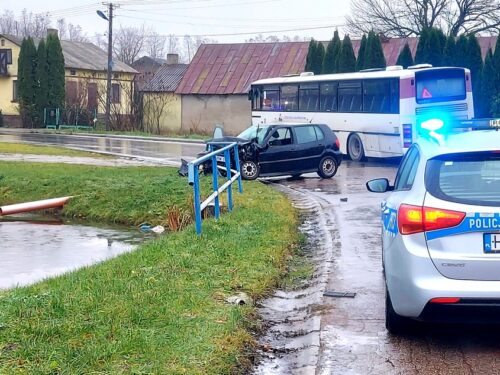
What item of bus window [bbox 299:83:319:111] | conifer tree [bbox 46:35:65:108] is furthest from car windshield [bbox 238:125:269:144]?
conifer tree [bbox 46:35:65:108]

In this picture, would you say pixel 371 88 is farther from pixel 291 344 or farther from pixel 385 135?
pixel 291 344

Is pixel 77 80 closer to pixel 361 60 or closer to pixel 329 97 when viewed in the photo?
pixel 361 60

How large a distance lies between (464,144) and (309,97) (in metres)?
24.9

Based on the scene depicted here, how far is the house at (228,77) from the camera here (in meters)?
53.4

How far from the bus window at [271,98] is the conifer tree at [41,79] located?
96.5 feet

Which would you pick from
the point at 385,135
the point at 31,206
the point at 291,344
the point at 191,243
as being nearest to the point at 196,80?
the point at 385,135

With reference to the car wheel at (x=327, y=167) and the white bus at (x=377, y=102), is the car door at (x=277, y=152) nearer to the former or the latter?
the car wheel at (x=327, y=167)

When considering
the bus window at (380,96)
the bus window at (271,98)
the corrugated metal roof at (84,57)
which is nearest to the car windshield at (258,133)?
the bus window at (380,96)

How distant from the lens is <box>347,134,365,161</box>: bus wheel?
28655 mm

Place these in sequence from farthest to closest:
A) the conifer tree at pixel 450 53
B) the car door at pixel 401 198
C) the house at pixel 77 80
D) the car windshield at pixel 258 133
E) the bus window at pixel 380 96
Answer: the house at pixel 77 80
the conifer tree at pixel 450 53
the bus window at pixel 380 96
the car windshield at pixel 258 133
the car door at pixel 401 198

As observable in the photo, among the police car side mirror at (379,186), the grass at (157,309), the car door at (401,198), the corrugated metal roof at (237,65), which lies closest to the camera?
the grass at (157,309)

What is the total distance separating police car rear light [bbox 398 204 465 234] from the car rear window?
0.42 ft

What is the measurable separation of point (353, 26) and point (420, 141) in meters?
60.2

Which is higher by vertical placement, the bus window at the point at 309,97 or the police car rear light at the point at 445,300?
the bus window at the point at 309,97
